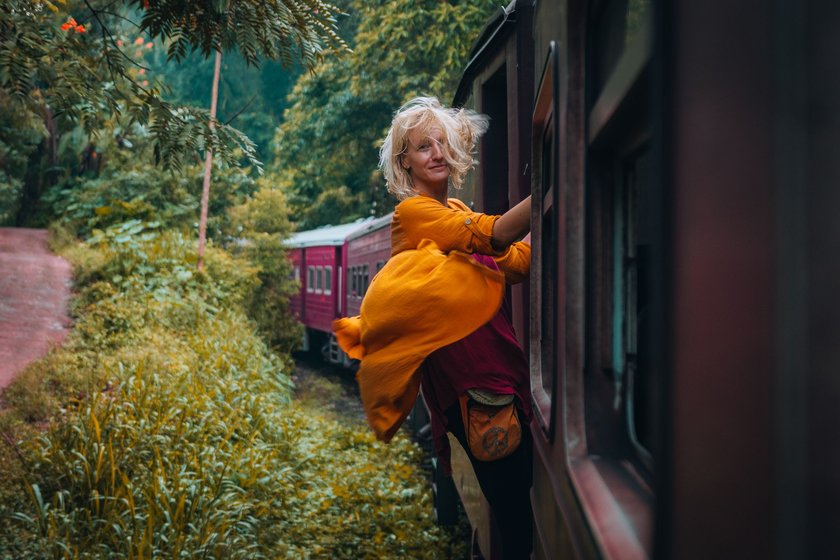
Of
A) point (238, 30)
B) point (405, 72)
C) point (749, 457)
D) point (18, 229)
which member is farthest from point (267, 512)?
point (18, 229)

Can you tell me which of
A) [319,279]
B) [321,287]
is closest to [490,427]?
[321,287]

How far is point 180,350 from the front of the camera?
9.03m

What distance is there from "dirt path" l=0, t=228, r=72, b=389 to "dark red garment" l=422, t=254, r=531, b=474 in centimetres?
675

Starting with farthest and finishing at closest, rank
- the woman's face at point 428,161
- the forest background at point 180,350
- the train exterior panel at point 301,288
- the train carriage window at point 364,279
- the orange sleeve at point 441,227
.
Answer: the train exterior panel at point 301,288
the train carriage window at point 364,279
the forest background at point 180,350
the woman's face at point 428,161
the orange sleeve at point 441,227

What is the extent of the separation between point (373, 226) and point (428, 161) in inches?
376

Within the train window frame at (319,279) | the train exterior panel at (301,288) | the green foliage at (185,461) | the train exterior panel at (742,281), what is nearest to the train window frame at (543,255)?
the train exterior panel at (742,281)

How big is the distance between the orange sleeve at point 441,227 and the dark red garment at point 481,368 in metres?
0.20

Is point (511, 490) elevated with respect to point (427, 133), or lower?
lower

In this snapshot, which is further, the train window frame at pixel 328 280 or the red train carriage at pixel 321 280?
the train window frame at pixel 328 280

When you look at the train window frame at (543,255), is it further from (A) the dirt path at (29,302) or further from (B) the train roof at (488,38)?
(A) the dirt path at (29,302)

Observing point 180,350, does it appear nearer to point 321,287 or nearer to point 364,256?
point 364,256

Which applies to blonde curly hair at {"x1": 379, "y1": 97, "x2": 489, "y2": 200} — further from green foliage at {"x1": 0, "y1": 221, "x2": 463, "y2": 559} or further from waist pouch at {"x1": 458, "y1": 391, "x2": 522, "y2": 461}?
green foliage at {"x1": 0, "y1": 221, "x2": 463, "y2": 559}

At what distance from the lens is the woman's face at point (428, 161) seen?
2758mm

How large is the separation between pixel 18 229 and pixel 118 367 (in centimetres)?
1208
